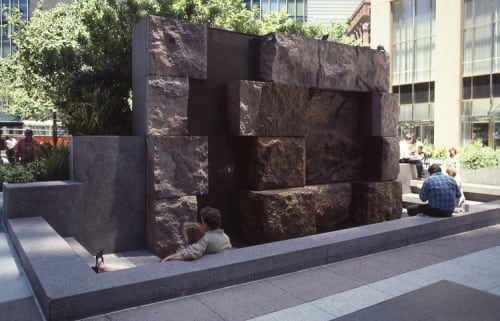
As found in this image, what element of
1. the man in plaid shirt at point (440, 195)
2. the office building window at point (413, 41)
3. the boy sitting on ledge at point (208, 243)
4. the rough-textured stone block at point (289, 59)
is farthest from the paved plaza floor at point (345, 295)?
the office building window at point (413, 41)

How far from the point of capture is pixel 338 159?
8805 mm

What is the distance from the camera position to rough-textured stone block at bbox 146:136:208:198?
6426mm

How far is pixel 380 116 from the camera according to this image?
891cm

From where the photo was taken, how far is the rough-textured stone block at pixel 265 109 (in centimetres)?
703

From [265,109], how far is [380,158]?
3067mm

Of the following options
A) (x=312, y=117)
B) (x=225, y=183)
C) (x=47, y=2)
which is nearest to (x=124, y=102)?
(x=225, y=183)

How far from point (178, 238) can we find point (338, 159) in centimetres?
386

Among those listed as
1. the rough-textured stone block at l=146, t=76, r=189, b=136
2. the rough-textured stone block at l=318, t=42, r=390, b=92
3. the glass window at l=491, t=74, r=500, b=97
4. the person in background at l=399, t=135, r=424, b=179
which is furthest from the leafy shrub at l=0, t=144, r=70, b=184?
the glass window at l=491, t=74, r=500, b=97

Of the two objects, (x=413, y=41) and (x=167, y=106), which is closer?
(x=167, y=106)

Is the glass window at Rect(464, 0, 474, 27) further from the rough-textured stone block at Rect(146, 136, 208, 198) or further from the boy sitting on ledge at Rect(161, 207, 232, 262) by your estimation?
the boy sitting on ledge at Rect(161, 207, 232, 262)

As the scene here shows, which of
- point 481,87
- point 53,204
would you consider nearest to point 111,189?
point 53,204

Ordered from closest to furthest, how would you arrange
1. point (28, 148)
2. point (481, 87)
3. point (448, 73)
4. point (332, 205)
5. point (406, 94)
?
point (332, 205), point (28, 148), point (481, 87), point (448, 73), point (406, 94)

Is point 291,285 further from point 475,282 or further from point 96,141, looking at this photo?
point 96,141

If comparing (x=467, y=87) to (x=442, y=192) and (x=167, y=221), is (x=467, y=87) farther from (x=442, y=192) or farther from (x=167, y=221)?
(x=167, y=221)
